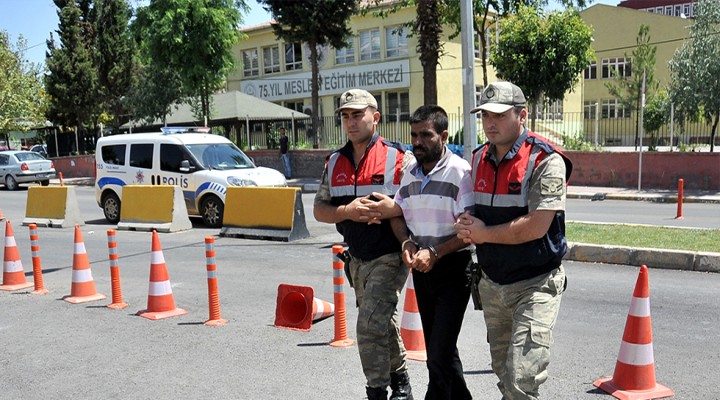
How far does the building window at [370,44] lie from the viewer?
3644 cm

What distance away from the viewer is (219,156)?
1430 cm

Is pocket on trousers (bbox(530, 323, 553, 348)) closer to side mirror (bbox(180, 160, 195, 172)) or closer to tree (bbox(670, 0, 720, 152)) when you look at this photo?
side mirror (bbox(180, 160, 195, 172))

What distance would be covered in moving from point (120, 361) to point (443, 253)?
130 inches

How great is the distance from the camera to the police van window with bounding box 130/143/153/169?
14625 millimetres

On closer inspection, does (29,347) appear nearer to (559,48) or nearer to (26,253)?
(26,253)

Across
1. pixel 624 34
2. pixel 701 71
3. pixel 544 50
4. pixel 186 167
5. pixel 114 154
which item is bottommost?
pixel 186 167

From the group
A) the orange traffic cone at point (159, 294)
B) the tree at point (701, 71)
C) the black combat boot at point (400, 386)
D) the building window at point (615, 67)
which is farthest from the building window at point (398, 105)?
the black combat boot at point (400, 386)

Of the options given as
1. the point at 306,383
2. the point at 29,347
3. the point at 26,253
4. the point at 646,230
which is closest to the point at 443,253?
the point at 306,383

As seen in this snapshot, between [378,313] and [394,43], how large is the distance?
33119mm

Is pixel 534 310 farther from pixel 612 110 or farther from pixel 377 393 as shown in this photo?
pixel 612 110

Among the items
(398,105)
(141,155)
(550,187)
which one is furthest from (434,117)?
(398,105)

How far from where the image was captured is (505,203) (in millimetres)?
3367

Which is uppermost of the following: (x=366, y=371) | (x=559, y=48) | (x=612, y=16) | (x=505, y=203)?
(x=612, y=16)

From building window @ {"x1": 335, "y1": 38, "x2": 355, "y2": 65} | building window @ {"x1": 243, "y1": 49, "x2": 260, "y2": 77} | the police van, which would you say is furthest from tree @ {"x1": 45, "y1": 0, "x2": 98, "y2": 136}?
the police van
